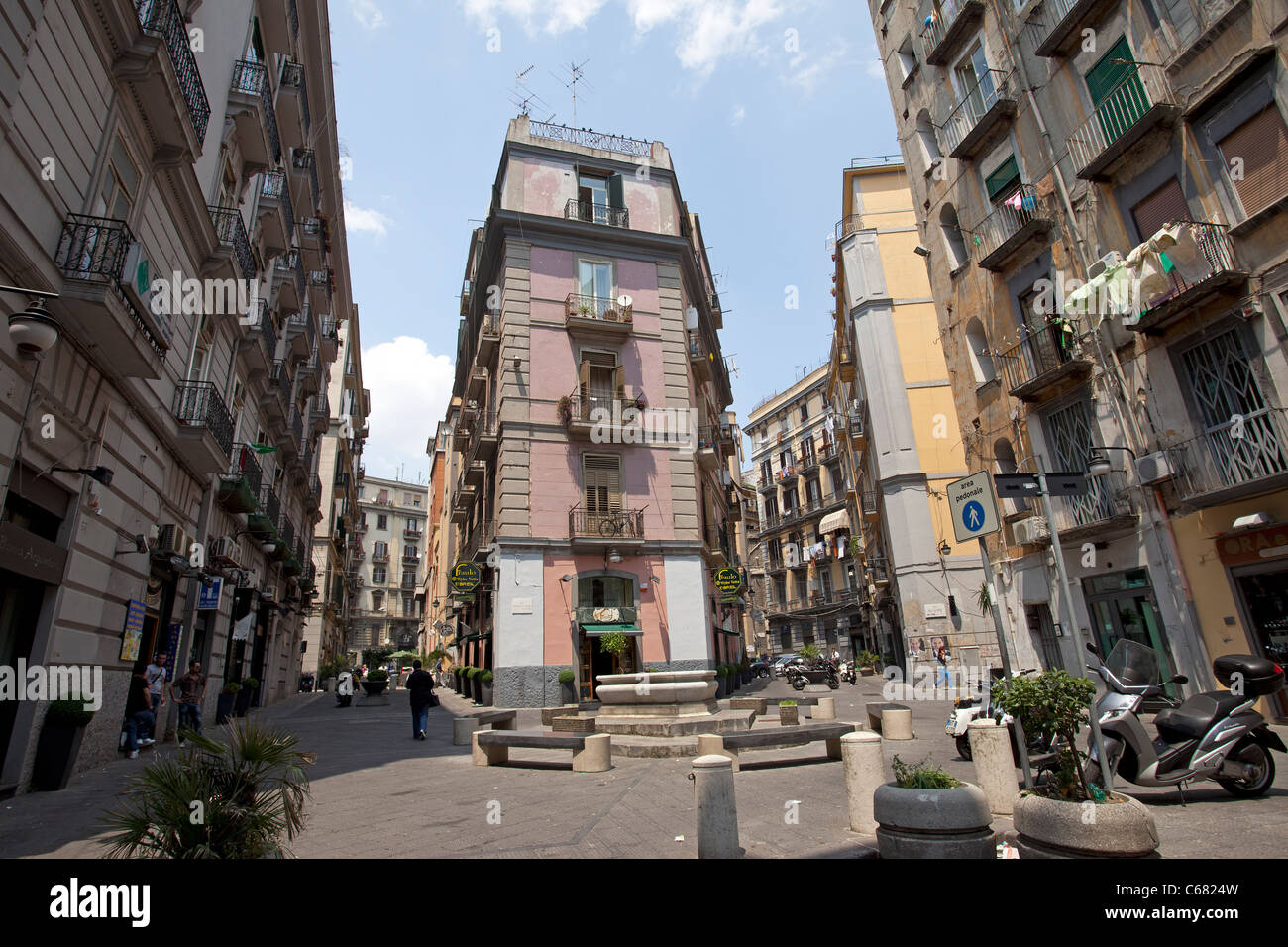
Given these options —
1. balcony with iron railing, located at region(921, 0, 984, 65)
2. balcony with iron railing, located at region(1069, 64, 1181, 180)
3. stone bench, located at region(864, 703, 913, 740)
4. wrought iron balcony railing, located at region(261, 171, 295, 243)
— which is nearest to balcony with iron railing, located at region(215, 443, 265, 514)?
wrought iron balcony railing, located at region(261, 171, 295, 243)

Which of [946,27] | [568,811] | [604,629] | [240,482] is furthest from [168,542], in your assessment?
[946,27]

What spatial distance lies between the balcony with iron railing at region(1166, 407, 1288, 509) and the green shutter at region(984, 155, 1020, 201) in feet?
26.4

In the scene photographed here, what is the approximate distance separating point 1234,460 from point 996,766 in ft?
25.3

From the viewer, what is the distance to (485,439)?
23.2 meters

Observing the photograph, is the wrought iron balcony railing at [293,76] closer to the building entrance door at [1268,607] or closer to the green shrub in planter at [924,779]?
the green shrub in planter at [924,779]

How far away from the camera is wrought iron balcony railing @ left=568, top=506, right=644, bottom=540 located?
21.9m

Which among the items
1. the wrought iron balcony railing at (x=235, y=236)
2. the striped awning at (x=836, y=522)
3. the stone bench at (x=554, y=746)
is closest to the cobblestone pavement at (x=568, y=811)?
the stone bench at (x=554, y=746)

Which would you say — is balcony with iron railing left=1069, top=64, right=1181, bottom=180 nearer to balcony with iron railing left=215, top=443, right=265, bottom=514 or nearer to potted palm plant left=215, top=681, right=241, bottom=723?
balcony with iron railing left=215, top=443, right=265, bottom=514

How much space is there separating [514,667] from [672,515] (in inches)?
300

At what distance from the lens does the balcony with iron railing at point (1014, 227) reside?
14.2m

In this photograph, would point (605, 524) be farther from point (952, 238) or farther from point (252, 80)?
point (252, 80)

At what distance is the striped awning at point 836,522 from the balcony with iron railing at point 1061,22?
34849 mm
